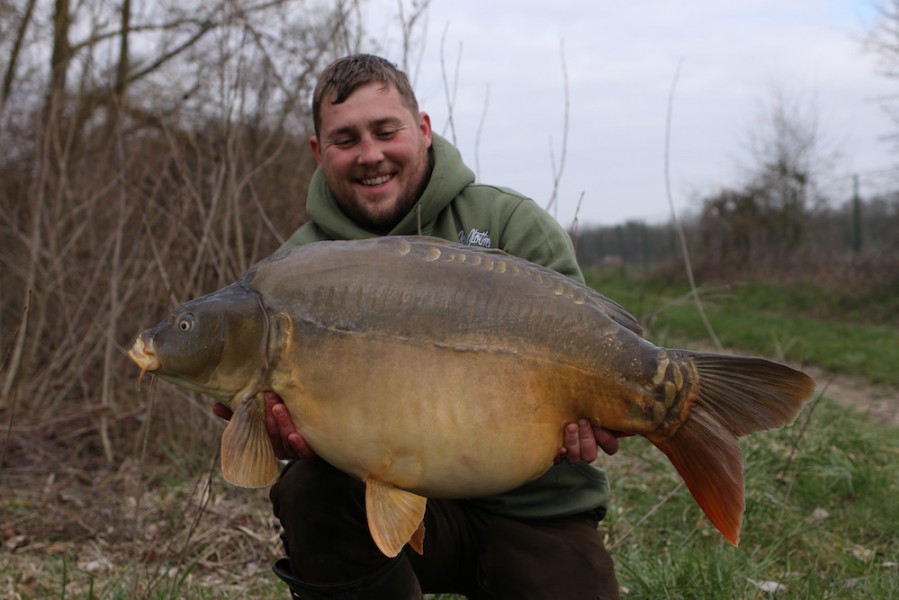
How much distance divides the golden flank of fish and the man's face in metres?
0.68

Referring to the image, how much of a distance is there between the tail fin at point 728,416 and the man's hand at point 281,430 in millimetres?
733

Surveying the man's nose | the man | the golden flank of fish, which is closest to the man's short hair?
the man

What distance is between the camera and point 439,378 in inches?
67.3

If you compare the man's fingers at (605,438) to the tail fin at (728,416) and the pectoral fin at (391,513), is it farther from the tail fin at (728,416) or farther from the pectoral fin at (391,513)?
the pectoral fin at (391,513)

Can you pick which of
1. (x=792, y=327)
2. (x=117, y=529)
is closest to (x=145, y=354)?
(x=117, y=529)

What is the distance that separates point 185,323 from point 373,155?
83 cm

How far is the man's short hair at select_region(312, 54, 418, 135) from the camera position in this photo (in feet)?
7.97

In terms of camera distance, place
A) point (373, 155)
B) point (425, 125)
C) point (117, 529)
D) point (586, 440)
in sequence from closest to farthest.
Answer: point (586, 440) → point (373, 155) → point (425, 125) → point (117, 529)

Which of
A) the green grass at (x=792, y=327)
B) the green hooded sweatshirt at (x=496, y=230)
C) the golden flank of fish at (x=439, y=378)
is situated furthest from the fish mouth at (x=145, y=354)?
the green grass at (x=792, y=327)

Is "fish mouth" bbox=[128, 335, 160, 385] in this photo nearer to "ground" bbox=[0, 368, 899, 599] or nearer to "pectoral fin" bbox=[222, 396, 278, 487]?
"pectoral fin" bbox=[222, 396, 278, 487]

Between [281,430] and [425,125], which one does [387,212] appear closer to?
[425,125]

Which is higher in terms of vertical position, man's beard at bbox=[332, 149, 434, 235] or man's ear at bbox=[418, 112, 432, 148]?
man's ear at bbox=[418, 112, 432, 148]

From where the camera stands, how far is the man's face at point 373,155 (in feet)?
7.97

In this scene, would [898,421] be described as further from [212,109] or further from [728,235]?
[728,235]
